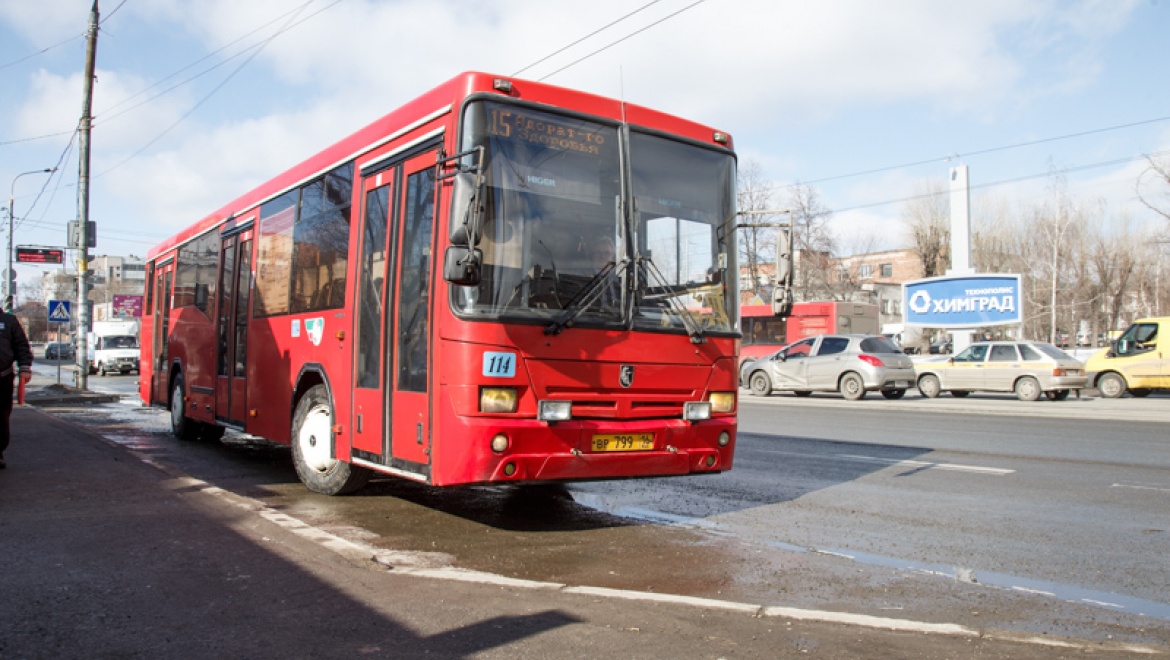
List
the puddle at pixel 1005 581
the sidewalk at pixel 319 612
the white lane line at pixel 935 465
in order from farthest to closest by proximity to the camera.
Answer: the white lane line at pixel 935 465, the puddle at pixel 1005 581, the sidewalk at pixel 319 612

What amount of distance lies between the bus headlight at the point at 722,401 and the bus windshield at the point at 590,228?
537 millimetres

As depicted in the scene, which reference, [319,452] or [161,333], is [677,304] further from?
[161,333]

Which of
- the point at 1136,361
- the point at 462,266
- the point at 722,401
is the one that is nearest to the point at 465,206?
the point at 462,266

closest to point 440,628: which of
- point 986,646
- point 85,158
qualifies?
point 986,646

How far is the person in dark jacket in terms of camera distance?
945 centimetres

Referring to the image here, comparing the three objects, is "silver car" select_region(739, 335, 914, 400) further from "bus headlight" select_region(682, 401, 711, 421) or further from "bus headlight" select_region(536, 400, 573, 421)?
"bus headlight" select_region(536, 400, 573, 421)

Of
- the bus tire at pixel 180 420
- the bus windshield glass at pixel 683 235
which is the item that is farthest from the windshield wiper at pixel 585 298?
the bus tire at pixel 180 420

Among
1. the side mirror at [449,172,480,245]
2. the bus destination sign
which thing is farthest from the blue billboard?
the bus destination sign

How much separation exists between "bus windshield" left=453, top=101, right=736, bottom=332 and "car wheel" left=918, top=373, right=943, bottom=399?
69.7 feet

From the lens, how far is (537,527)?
713 cm

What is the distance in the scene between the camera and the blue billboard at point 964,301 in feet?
108

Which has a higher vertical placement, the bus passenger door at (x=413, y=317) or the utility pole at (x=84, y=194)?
the utility pole at (x=84, y=194)

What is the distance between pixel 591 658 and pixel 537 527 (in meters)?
3.24

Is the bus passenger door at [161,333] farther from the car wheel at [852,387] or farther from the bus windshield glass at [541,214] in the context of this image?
the car wheel at [852,387]
